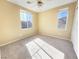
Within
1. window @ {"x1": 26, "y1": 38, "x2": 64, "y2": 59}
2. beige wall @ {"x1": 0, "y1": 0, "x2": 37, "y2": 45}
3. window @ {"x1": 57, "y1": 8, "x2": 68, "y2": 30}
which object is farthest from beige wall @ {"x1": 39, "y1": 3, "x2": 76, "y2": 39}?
beige wall @ {"x1": 0, "y1": 0, "x2": 37, "y2": 45}

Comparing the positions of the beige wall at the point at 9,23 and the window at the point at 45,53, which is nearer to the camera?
the window at the point at 45,53

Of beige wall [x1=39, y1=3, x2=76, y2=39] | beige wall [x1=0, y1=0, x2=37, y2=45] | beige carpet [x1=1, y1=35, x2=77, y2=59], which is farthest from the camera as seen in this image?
beige wall [x1=39, y1=3, x2=76, y2=39]

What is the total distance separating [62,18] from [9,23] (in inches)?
138

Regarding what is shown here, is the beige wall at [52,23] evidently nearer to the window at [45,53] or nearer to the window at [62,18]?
the window at [62,18]

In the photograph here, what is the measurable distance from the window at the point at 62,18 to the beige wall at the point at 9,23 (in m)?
2.80

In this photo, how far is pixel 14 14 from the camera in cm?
366

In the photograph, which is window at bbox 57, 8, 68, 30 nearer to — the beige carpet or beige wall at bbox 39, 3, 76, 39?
beige wall at bbox 39, 3, 76, 39

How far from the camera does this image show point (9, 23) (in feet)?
11.1

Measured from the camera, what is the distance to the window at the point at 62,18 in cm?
425

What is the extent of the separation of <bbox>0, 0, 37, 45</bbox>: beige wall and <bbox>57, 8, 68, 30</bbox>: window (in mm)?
2796

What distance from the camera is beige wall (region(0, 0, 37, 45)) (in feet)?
10.0

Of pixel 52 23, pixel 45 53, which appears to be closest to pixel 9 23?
pixel 45 53

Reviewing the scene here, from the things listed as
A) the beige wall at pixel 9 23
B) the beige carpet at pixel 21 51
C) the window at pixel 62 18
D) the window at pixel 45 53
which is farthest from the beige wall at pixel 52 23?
the beige wall at pixel 9 23

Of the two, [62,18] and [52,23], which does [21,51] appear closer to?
[52,23]
